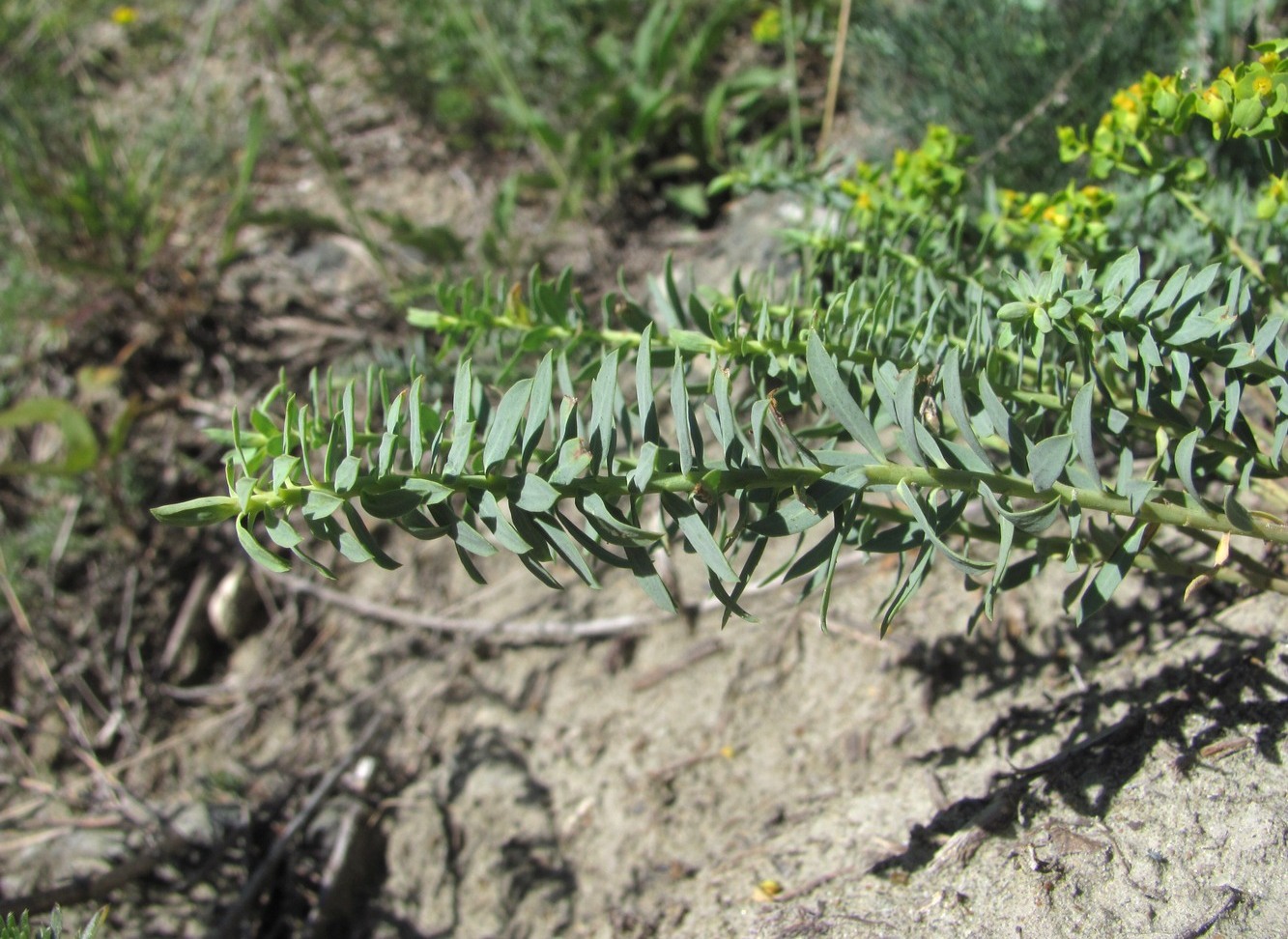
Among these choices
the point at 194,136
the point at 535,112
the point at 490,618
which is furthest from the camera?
the point at 194,136

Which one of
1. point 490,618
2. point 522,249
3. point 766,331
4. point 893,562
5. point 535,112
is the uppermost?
point 766,331

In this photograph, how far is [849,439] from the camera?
1249mm

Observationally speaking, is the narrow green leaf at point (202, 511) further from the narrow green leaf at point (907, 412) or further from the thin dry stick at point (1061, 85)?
the thin dry stick at point (1061, 85)

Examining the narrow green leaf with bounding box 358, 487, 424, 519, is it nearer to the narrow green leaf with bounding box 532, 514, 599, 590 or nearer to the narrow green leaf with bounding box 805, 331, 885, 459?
the narrow green leaf with bounding box 532, 514, 599, 590

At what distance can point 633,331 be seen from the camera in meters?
1.52

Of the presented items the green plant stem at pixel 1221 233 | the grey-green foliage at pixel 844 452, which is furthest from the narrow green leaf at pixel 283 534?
the green plant stem at pixel 1221 233

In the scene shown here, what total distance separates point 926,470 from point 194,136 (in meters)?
3.39

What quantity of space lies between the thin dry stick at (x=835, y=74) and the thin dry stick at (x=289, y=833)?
2089mm

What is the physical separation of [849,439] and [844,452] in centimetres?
15

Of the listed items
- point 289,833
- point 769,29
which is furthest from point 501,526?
point 769,29

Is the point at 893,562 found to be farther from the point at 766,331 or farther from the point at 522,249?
the point at 522,249

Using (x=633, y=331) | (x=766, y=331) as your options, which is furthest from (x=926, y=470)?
(x=633, y=331)

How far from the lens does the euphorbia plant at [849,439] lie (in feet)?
3.36

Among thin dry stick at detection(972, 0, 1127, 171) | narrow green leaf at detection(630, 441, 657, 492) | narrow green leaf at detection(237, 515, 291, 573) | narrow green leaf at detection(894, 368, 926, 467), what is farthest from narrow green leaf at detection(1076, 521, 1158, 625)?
thin dry stick at detection(972, 0, 1127, 171)
